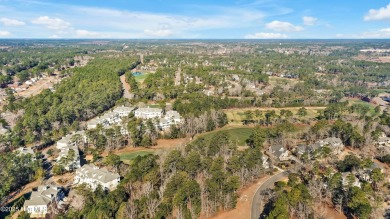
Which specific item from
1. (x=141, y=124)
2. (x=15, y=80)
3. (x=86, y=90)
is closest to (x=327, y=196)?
(x=141, y=124)

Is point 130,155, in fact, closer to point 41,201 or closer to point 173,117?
point 173,117

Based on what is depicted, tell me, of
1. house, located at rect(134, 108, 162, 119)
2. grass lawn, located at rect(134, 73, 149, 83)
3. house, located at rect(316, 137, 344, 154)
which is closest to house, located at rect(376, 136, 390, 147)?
house, located at rect(316, 137, 344, 154)

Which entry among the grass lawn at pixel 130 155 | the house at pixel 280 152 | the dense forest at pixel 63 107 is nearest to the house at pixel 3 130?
the dense forest at pixel 63 107

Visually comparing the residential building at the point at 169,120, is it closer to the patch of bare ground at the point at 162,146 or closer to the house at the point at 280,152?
the patch of bare ground at the point at 162,146

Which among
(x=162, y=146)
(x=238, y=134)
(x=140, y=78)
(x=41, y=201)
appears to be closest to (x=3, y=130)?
(x=41, y=201)

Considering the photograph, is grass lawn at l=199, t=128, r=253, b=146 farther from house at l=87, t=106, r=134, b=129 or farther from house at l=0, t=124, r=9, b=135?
house at l=0, t=124, r=9, b=135

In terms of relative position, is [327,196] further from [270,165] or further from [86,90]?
[86,90]
